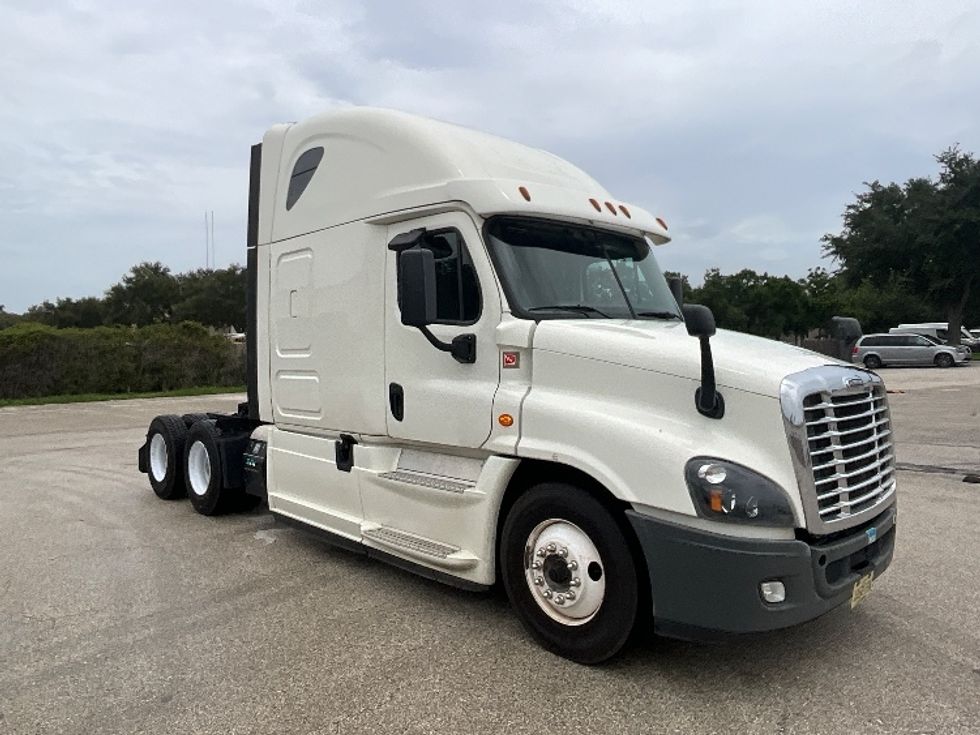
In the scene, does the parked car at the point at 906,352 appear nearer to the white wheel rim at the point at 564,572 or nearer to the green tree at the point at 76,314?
the white wheel rim at the point at 564,572

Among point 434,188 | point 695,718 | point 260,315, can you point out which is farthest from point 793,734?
point 260,315

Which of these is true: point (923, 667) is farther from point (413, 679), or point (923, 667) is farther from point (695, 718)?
point (413, 679)

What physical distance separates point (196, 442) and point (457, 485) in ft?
12.9

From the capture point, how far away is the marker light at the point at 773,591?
328 cm

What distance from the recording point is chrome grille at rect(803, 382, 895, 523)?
338 centimetres

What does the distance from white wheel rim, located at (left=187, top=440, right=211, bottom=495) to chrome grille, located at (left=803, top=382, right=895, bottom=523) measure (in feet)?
18.1

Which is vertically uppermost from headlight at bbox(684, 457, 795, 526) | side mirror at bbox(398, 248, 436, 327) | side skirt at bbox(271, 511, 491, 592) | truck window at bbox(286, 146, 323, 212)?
truck window at bbox(286, 146, 323, 212)

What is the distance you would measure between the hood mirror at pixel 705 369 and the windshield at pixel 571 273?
969mm

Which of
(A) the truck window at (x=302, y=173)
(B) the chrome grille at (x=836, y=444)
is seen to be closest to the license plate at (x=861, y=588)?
(B) the chrome grille at (x=836, y=444)

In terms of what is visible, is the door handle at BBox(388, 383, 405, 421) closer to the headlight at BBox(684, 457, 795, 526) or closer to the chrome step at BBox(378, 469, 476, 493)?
the chrome step at BBox(378, 469, 476, 493)

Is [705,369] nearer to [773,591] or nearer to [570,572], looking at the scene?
[773,591]

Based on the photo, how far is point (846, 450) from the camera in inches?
140

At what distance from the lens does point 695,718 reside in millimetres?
3268

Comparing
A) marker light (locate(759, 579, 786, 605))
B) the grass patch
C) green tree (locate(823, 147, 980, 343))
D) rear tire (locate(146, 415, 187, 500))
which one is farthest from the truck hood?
green tree (locate(823, 147, 980, 343))
